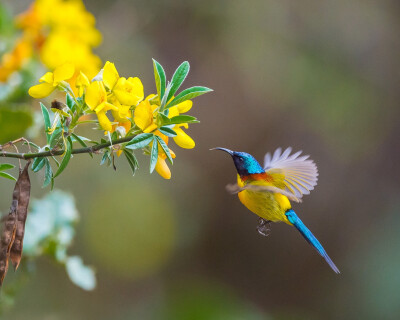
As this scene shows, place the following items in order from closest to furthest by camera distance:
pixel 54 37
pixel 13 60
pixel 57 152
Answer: pixel 57 152 → pixel 13 60 → pixel 54 37

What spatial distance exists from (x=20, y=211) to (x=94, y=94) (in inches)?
6.8

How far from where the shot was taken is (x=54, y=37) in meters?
1.38

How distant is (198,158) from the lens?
3738 millimetres

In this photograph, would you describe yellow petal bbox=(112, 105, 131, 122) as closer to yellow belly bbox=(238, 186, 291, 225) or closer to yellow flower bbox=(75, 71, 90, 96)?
yellow flower bbox=(75, 71, 90, 96)

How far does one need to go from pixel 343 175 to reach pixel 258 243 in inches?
29.4

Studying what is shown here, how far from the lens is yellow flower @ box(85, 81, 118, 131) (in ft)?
2.17

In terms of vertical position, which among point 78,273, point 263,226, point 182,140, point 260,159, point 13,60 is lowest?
point 78,273

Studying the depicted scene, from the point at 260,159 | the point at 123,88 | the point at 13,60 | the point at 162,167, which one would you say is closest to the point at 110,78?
the point at 123,88

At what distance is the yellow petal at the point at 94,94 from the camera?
667 mm

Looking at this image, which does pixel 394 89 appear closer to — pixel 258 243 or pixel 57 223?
pixel 258 243

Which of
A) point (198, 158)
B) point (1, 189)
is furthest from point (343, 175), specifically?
point (1, 189)

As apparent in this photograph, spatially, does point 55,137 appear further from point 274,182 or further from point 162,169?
point 274,182

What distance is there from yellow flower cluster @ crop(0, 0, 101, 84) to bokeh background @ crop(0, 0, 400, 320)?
1794mm

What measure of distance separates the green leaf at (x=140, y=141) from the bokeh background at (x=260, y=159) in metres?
2.66
